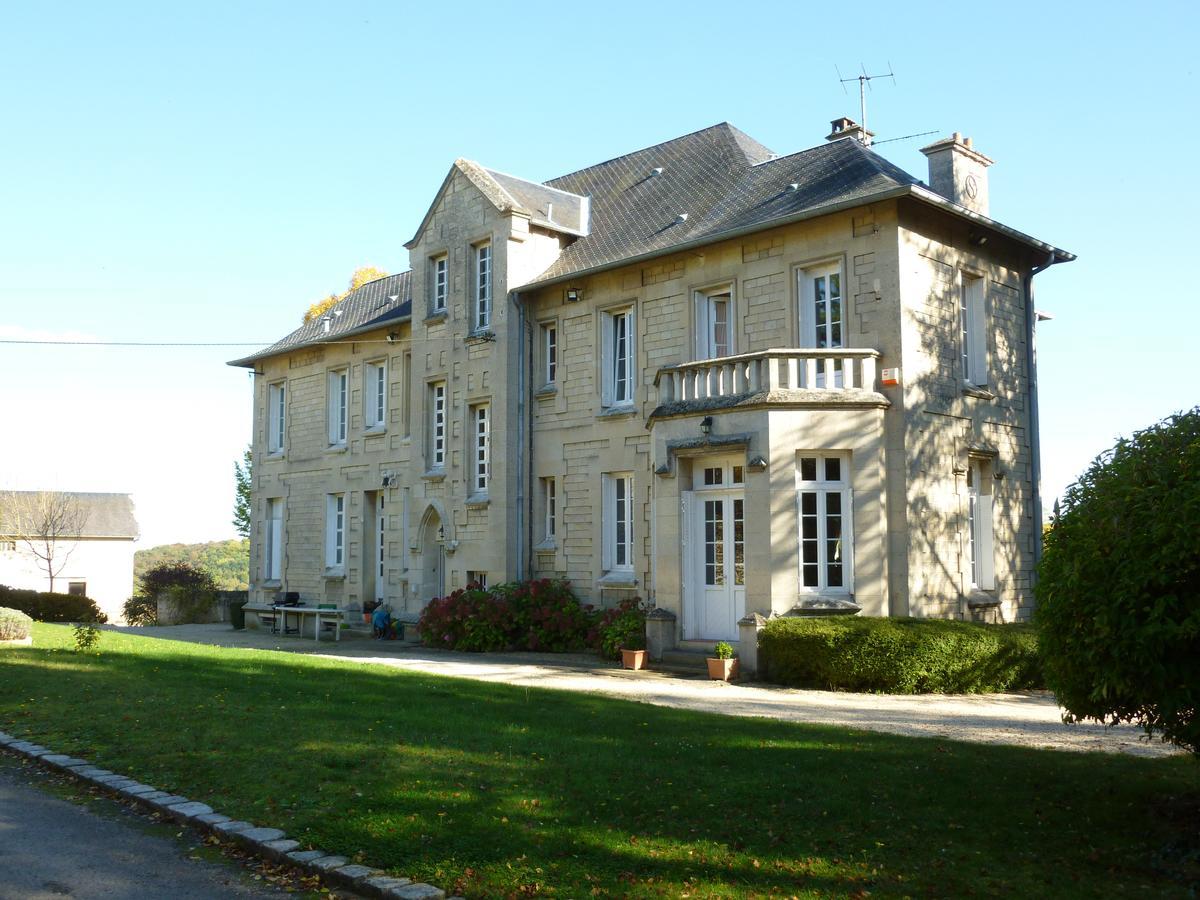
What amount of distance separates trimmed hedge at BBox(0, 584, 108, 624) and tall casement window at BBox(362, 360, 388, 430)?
418 inches

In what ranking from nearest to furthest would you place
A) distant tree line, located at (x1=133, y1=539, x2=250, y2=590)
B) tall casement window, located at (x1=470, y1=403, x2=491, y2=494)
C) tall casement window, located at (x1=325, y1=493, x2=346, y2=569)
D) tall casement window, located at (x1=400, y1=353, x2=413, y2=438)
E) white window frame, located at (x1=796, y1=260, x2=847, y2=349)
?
1. white window frame, located at (x1=796, y1=260, x2=847, y2=349)
2. tall casement window, located at (x1=470, y1=403, x2=491, y2=494)
3. tall casement window, located at (x1=400, y1=353, x2=413, y2=438)
4. tall casement window, located at (x1=325, y1=493, x2=346, y2=569)
5. distant tree line, located at (x1=133, y1=539, x2=250, y2=590)

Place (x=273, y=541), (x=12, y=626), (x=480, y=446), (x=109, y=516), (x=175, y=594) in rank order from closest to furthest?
(x=12, y=626) → (x=480, y=446) → (x=273, y=541) → (x=175, y=594) → (x=109, y=516)

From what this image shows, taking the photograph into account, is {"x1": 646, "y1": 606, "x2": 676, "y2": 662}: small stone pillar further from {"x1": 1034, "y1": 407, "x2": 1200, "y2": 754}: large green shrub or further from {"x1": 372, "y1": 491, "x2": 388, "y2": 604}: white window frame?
{"x1": 372, "y1": 491, "x2": 388, "y2": 604}: white window frame

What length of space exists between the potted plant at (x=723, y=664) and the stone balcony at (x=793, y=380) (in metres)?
3.61

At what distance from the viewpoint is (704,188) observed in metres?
20.5

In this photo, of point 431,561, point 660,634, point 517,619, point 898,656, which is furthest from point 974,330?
point 431,561

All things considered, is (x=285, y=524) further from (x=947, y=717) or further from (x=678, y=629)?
(x=947, y=717)

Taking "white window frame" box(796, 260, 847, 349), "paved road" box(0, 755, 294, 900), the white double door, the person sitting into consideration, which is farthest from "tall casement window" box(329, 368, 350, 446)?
"paved road" box(0, 755, 294, 900)

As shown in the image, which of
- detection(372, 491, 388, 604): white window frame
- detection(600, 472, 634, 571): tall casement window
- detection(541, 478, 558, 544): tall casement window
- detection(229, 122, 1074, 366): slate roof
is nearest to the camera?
detection(229, 122, 1074, 366): slate roof

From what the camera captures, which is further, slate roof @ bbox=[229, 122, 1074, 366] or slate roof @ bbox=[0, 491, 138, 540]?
slate roof @ bbox=[0, 491, 138, 540]

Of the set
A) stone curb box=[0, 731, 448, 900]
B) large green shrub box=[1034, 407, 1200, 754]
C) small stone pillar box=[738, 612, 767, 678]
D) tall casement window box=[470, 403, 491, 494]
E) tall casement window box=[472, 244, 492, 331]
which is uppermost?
tall casement window box=[472, 244, 492, 331]

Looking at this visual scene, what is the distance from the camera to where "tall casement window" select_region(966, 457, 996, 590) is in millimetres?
17438

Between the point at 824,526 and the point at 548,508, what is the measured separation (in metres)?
7.00

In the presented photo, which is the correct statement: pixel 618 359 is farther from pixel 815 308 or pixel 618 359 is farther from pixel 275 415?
pixel 275 415
